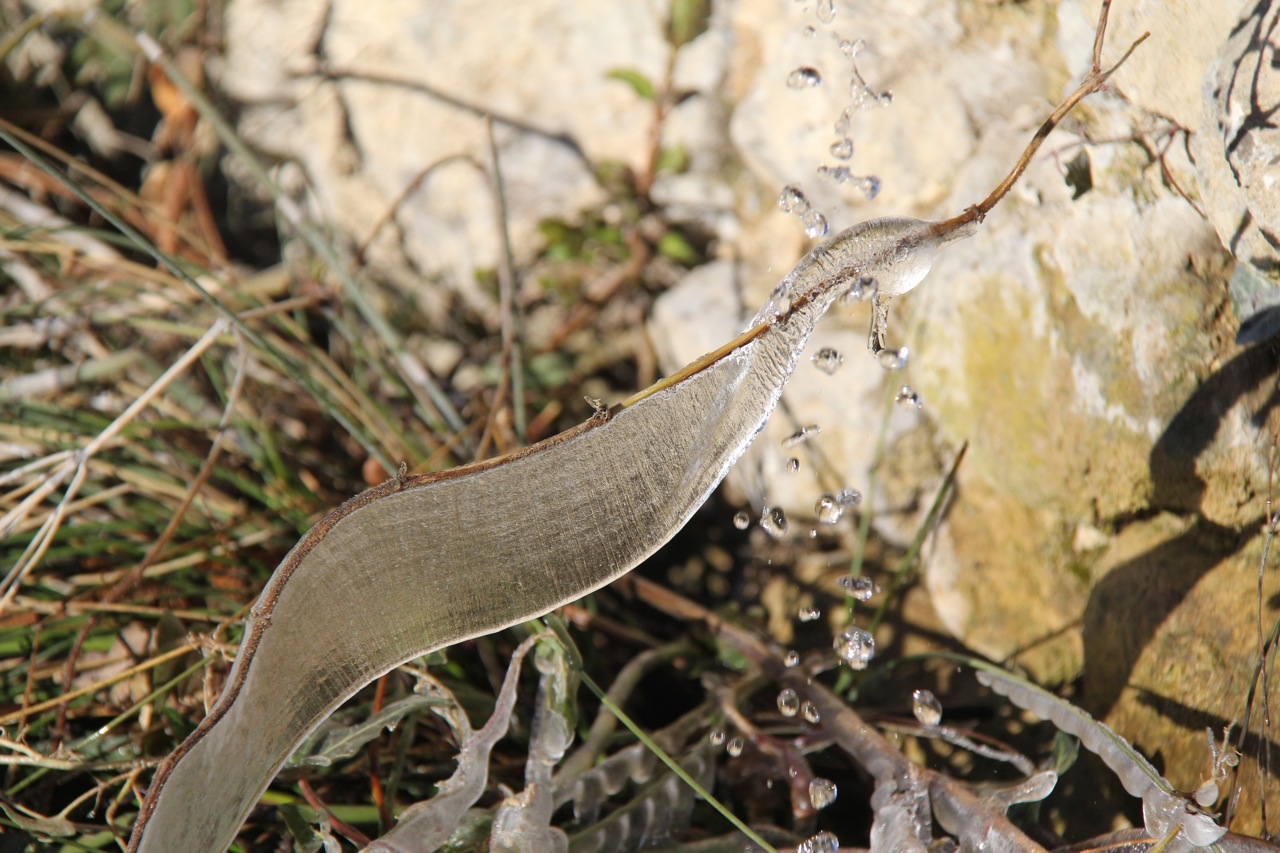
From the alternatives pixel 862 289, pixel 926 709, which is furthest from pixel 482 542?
pixel 926 709

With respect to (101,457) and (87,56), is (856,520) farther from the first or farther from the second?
(87,56)

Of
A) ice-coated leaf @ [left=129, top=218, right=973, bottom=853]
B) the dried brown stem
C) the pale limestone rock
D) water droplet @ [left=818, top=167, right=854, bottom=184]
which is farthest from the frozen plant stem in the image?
the pale limestone rock

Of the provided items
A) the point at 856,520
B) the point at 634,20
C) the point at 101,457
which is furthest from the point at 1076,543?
the point at 101,457

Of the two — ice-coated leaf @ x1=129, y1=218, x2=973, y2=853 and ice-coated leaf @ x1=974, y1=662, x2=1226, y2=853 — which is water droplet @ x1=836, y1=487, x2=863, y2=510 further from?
ice-coated leaf @ x1=129, y1=218, x2=973, y2=853

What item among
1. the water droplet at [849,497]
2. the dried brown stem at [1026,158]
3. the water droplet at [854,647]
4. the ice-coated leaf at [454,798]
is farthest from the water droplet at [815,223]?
the ice-coated leaf at [454,798]

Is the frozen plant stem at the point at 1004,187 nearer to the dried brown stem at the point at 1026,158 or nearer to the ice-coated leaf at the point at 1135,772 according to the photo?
the dried brown stem at the point at 1026,158

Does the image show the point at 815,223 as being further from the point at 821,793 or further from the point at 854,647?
the point at 821,793

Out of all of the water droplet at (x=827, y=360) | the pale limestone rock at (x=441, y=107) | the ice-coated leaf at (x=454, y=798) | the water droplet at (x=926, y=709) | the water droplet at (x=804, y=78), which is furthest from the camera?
the pale limestone rock at (x=441, y=107)
